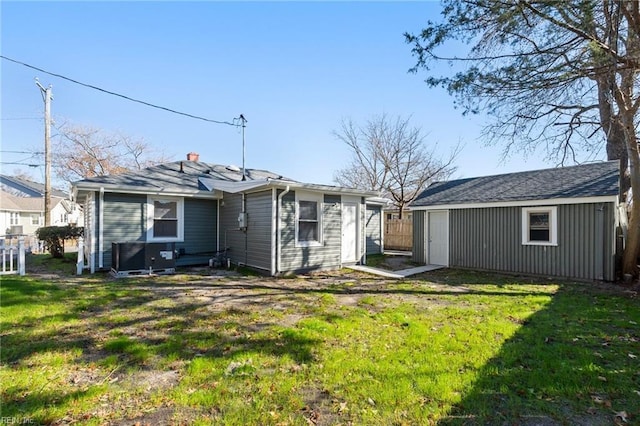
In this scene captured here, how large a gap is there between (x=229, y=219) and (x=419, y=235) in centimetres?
734

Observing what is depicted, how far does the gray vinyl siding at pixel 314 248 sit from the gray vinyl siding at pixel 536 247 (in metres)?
4.38

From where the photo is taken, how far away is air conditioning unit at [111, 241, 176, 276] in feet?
28.9

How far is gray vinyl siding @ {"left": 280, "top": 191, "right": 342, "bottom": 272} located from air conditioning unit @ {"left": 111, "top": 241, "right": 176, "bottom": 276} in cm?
341

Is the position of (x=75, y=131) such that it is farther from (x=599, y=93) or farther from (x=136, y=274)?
(x=599, y=93)

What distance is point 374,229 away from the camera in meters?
16.0

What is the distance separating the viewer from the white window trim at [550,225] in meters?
9.46

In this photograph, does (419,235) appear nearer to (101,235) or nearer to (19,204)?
(101,235)

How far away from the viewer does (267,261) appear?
938 centimetres

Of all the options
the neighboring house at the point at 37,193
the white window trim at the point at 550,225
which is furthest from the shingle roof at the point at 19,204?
the white window trim at the point at 550,225

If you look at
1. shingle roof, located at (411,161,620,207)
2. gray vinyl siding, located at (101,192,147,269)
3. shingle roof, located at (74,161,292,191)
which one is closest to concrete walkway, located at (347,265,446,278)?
shingle roof, located at (411,161,620,207)

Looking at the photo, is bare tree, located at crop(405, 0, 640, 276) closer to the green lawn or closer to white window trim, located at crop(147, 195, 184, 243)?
the green lawn

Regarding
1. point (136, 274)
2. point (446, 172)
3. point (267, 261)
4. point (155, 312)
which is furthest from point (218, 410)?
point (446, 172)

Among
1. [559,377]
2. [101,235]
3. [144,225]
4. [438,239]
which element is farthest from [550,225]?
[101,235]

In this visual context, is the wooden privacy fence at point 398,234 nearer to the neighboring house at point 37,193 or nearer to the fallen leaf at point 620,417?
the fallen leaf at point 620,417
